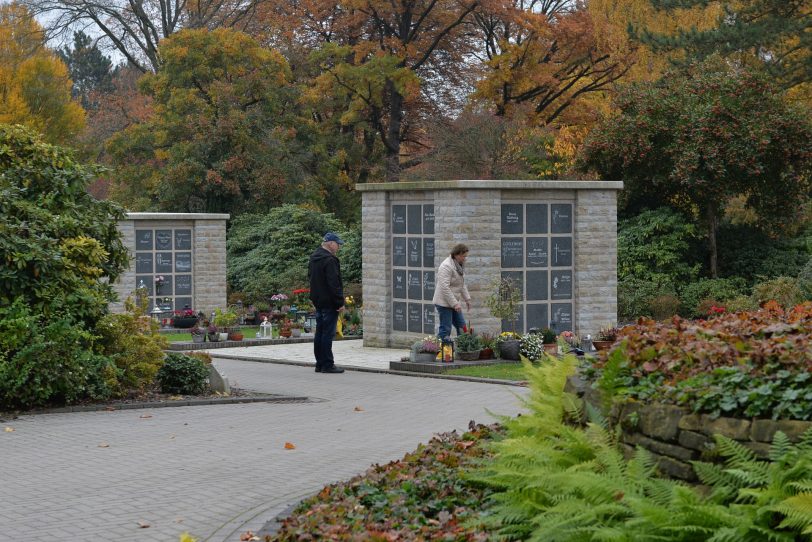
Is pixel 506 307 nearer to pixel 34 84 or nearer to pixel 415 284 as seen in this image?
pixel 415 284

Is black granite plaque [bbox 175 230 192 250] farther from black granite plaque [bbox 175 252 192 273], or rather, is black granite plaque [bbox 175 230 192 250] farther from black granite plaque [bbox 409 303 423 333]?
black granite plaque [bbox 409 303 423 333]

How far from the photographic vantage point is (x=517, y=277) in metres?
20.3

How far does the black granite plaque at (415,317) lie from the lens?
2094 centimetres

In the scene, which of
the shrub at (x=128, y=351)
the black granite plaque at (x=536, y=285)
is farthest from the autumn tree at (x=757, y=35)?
the shrub at (x=128, y=351)

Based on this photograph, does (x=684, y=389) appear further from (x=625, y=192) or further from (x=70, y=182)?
(x=625, y=192)

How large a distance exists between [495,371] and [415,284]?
14.0 feet

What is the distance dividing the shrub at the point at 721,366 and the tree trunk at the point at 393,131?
34155 mm

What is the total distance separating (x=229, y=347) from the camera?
22.9 m

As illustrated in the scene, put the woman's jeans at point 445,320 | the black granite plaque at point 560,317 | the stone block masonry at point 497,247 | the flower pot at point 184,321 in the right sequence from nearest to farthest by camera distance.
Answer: the woman's jeans at point 445,320, the stone block masonry at point 497,247, the black granite plaque at point 560,317, the flower pot at point 184,321

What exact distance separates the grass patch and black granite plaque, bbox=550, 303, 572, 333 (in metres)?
2.76

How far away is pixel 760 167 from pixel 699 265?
2.67 m

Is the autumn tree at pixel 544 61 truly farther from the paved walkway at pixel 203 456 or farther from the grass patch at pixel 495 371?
the paved walkway at pixel 203 456

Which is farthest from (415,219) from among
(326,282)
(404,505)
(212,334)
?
(404,505)

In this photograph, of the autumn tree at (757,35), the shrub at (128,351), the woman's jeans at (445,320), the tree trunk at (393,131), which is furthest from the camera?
the tree trunk at (393,131)
